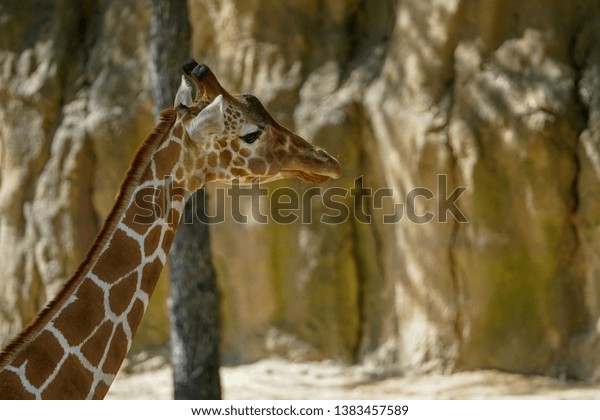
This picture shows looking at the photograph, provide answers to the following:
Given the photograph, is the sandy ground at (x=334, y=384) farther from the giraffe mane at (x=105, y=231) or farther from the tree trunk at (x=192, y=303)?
the giraffe mane at (x=105, y=231)

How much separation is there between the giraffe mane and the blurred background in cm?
409

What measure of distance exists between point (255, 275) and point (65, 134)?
7.71ft

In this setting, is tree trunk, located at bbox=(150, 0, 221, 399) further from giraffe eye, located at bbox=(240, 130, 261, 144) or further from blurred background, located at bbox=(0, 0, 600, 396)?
blurred background, located at bbox=(0, 0, 600, 396)

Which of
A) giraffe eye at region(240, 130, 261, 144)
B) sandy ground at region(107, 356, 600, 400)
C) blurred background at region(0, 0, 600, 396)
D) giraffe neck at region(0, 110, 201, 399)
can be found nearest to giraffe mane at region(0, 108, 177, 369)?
giraffe neck at region(0, 110, 201, 399)

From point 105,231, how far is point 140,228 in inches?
5.8

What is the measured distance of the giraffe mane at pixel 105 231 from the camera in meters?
3.26

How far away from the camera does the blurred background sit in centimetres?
732

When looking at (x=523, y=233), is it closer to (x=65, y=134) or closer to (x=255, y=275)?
(x=255, y=275)

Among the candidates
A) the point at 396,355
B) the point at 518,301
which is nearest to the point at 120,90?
the point at 396,355

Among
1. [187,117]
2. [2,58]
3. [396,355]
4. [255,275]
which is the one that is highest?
[2,58]

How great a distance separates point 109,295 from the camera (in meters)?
3.52

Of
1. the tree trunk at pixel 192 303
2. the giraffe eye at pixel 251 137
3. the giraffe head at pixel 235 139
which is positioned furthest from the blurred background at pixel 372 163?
the giraffe eye at pixel 251 137

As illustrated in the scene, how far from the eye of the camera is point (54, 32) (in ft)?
30.9

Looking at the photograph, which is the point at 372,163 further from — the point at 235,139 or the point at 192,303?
the point at 235,139
